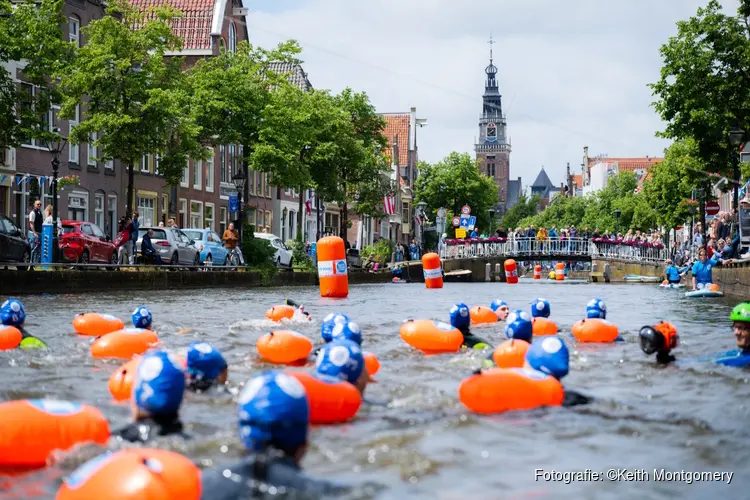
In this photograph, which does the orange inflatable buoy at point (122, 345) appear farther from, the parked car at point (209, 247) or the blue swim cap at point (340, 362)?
the parked car at point (209, 247)

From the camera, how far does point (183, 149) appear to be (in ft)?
121

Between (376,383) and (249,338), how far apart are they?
4.72m

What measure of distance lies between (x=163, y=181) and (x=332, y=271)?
25965 mm

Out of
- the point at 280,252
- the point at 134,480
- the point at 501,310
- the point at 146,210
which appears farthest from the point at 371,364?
the point at 146,210

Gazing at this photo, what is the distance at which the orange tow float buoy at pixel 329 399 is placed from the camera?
763 cm

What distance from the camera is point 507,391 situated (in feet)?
27.8

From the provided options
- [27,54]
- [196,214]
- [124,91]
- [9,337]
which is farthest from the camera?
[196,214]

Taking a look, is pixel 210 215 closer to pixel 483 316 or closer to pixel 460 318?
pixel 483 316

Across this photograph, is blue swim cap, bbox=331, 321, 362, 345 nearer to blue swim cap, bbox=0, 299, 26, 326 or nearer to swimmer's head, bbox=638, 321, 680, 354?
swimmer's head, bbox=638, 321, 680, 354

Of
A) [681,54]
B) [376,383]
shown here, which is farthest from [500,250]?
[376,383]

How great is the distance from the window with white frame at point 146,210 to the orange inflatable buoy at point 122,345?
3787cm

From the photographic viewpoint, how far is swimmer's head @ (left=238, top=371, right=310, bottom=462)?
18.6 feet

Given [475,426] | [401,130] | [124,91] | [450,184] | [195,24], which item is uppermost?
[401,130]

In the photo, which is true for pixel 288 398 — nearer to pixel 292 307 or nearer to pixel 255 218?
pixel 292 307
